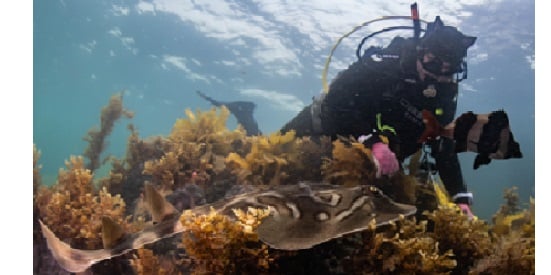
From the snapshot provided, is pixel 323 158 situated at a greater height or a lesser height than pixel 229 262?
greater

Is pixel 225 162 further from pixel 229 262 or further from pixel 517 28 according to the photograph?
pixel 517 28

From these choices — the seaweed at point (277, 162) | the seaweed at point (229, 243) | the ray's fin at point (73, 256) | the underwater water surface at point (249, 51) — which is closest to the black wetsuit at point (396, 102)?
the underwater water surface at point (249, 51)

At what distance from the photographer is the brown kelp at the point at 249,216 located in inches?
103

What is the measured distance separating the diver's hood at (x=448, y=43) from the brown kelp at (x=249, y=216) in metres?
1.47

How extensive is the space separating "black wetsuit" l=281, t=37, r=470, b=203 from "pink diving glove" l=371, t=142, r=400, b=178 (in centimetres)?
13

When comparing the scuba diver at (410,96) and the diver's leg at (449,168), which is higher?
the scuba diver at (410,96)

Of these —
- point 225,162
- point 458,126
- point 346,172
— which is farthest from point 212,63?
point 458,126

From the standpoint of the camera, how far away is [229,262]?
259 centimetres

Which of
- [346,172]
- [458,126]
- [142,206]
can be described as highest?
[458,126]

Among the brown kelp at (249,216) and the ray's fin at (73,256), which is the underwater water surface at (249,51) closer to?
the brown kelp at (249,216)

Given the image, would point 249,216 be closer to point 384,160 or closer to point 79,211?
point 384,160

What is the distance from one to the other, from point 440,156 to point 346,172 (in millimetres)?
1168

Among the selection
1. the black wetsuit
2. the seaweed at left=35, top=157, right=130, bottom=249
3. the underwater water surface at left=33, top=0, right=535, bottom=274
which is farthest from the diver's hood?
the seaweed at left=35, top=157, right=130, bottom=249

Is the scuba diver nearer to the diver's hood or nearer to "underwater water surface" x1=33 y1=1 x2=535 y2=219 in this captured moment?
the diver's hood
